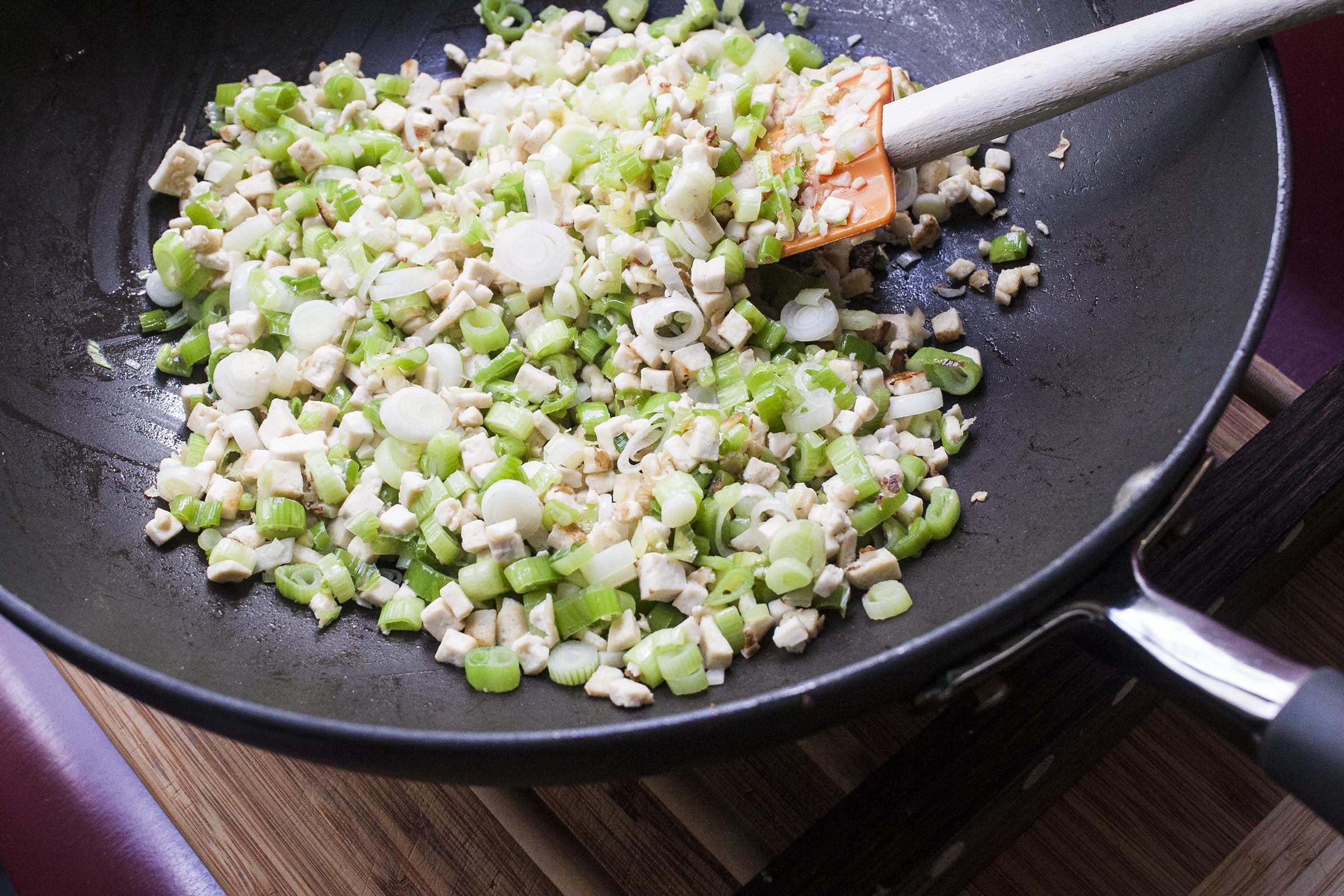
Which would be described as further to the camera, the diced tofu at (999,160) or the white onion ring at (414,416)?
the diced tofu at (999,160)

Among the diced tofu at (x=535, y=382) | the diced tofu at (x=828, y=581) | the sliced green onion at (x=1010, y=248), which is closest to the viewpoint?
the diced tofu at (x=828, y=581)

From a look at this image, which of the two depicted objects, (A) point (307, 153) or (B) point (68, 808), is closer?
(B) point (68, 808)

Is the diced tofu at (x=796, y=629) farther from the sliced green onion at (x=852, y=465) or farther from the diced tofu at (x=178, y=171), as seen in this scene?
the diced tofu at (x=178, y=171)

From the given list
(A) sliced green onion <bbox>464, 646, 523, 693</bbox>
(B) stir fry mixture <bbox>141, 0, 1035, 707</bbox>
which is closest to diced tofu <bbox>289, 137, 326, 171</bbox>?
(B) stir fry mixture <bbox>141, 0, 1035, 707</bbox>

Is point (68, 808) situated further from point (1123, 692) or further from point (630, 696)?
point (1123, 692)

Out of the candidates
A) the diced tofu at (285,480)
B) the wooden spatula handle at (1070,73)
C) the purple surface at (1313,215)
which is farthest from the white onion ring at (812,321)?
the purple surface at (1313,215)

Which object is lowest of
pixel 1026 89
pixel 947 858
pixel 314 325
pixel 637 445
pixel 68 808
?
pixel 68 808

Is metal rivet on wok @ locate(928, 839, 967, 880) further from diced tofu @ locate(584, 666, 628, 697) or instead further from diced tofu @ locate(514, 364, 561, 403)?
diced tofu @ locate(514, 364, 561, 403)

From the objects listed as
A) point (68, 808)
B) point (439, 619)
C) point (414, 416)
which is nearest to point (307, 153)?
point (414, 416)
